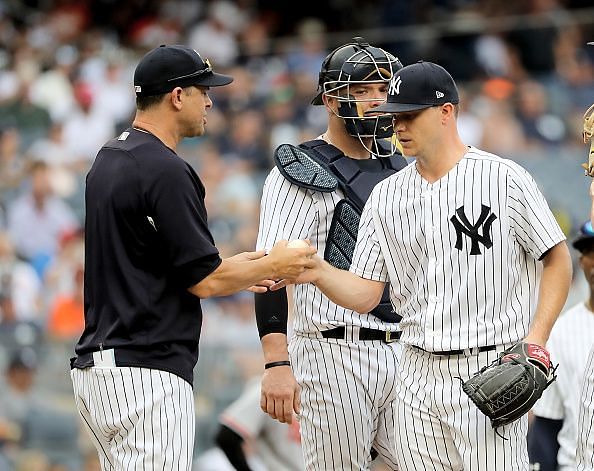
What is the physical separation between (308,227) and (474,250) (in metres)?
0.96

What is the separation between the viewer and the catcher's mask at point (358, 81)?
5.29 metres

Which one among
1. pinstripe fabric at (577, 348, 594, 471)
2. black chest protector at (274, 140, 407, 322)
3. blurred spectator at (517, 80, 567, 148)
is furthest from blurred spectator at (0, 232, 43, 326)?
pinstripe fabric at (577, 348, 594, 471)

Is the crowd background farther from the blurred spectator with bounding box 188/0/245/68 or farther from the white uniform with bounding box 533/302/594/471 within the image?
the white uniform with bounding box 533/302/594/471

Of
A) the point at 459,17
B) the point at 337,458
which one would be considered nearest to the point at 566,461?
the point at 337,458

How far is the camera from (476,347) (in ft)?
14.6

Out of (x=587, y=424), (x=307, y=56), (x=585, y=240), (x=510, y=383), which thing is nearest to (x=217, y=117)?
(x=307, y=56)

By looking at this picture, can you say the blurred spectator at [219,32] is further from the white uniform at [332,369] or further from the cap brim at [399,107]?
the cap brim at [399,107]

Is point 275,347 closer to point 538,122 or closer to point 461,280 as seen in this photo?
point 461,280

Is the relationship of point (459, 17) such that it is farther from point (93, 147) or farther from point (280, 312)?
point (280, 312)

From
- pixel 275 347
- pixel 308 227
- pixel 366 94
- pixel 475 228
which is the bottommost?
pixel 275 347

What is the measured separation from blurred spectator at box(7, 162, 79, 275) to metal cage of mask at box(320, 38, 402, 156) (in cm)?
725

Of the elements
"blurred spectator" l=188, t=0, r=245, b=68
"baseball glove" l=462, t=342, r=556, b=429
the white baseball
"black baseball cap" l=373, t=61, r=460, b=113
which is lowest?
"baseball glove" l=462, t=342, r=556, b=429

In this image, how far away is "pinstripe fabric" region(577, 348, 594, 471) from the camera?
4578 millimetres

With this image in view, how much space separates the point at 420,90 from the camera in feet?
14.9
